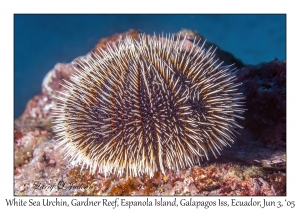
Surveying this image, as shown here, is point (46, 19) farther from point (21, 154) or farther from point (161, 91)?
point (161, 91)

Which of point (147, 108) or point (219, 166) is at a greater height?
point (147, 108)

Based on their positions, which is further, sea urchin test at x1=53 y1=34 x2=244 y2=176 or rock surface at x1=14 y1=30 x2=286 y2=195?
rock surface at x1=14 y1=30 x2=286 y2=195

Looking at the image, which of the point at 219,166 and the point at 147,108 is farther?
the point at 219,166

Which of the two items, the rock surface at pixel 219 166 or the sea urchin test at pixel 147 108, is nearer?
the sea urchin test at pixel 147 108
